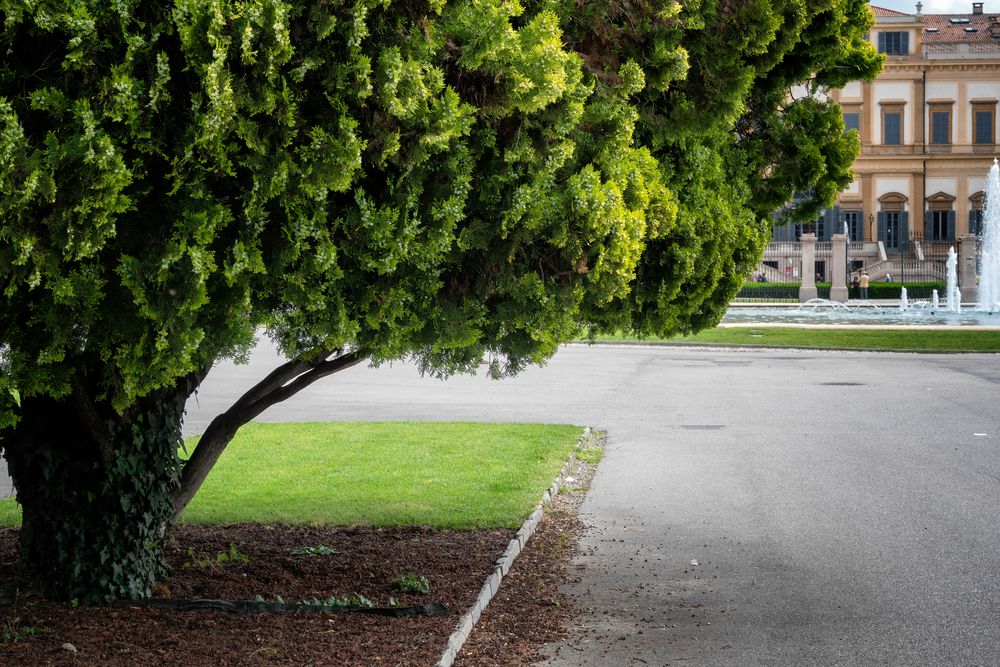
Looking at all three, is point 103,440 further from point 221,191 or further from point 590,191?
point 590,191

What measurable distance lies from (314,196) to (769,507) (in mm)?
6920

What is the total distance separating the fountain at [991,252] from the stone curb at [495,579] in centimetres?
4040

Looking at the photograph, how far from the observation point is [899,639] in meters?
6.43

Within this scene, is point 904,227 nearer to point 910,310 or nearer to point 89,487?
point 910,310

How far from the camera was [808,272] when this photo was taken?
55.4 meters

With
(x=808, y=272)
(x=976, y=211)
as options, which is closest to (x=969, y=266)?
(x=808, y=272)

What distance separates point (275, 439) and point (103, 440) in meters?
7.85

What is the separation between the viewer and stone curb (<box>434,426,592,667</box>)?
5918 mm

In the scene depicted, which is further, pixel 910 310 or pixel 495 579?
pixel 910 310

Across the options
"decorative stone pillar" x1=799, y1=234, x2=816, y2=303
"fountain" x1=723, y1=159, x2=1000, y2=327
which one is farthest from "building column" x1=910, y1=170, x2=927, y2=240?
"decorative stone pillar" x1=799, y1=234, x2=816, y2=303

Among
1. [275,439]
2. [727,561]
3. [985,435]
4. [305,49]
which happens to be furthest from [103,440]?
[985,435]

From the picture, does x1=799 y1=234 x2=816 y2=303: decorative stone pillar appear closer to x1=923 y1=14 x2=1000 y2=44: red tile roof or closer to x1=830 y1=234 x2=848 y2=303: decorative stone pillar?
x1=830 y1=234 x2=848 y2=303: decorative stone pillar

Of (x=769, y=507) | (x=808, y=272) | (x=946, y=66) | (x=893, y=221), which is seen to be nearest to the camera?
(x=769, y=507)

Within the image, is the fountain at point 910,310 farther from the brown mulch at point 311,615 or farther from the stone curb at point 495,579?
the brown mulch at point 311,615
